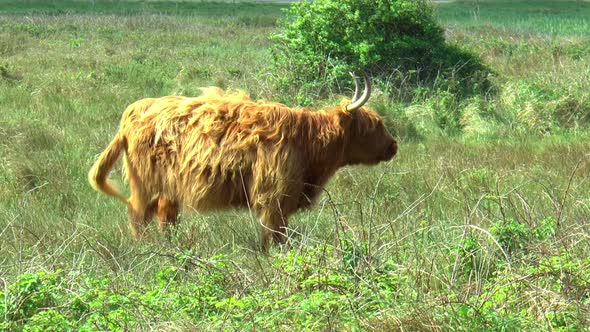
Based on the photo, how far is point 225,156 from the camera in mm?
5684

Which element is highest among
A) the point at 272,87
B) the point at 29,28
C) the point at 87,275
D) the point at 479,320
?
the point at 479,320

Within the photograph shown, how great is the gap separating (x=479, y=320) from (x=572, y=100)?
8350mm

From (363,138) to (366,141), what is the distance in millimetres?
42

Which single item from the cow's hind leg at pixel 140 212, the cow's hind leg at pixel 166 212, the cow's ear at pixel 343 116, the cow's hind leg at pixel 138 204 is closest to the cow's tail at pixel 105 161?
the cow's hind leg at pixel 138 204

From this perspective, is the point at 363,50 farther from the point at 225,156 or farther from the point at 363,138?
the point at 225,156

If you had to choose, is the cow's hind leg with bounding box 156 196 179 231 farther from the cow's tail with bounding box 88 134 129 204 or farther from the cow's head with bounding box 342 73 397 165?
the cow's head with bounding box 342 73 397 165

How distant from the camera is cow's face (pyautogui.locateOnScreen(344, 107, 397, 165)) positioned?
20.7 feet

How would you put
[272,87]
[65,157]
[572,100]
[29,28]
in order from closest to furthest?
[65,157] → [572,100] → [272,87] → [29,28]

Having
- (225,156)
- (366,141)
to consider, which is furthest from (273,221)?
(366,141)

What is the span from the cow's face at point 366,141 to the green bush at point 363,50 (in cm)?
520

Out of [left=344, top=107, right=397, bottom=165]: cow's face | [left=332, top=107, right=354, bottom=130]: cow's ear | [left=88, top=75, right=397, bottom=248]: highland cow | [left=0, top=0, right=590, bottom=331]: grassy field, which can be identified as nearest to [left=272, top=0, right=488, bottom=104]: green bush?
[left=0, top=0, right=590, bottom=331]: grassy field

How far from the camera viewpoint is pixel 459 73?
1321 cm

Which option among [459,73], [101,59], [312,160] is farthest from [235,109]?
[101,59]

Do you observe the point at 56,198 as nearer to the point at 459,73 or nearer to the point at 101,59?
the point at 459,73
